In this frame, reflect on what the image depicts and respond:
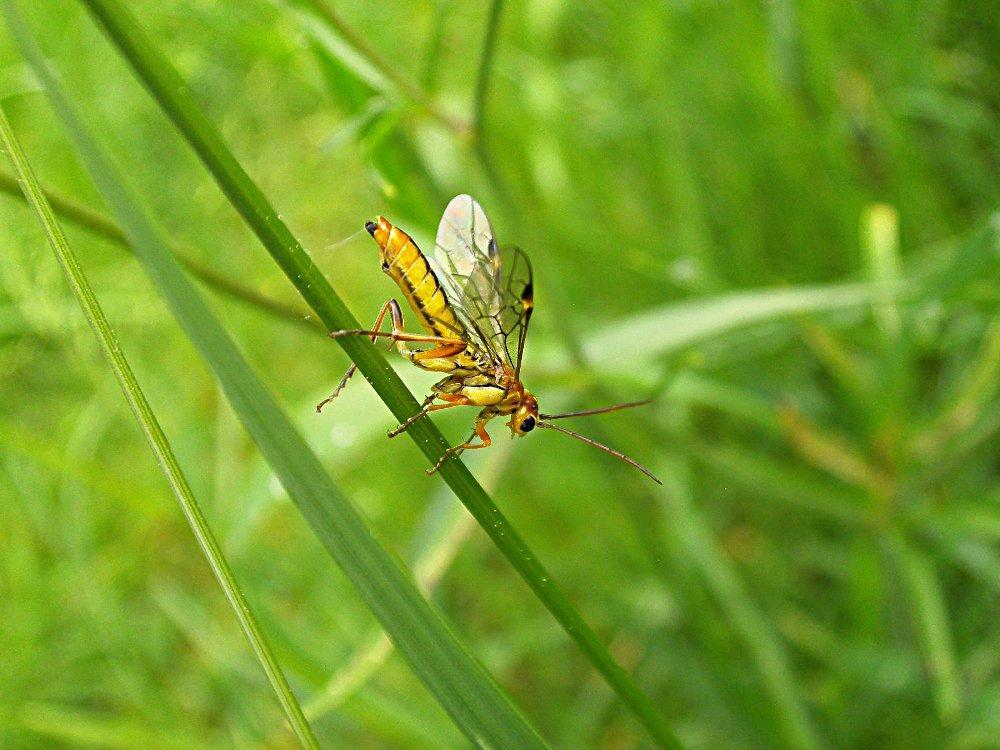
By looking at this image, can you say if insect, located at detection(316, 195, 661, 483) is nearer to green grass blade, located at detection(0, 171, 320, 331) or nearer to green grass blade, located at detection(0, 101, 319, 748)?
green grass blade, located at detection(0, 171, 320, 331)

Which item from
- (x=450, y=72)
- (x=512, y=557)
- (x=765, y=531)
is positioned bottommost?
(x=512, y=557)

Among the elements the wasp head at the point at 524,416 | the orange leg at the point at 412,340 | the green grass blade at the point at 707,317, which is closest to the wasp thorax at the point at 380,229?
the orange leg at the point at 412,340

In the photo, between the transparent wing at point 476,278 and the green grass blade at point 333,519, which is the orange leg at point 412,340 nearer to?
the transparent wing at point 476,278

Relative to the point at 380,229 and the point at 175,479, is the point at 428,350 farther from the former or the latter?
the point at 175,479

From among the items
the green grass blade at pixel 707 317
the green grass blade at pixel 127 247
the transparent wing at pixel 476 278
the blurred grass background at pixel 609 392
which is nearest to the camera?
the green grass blade at pixel 127 247

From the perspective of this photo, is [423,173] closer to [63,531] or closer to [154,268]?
[154,268]

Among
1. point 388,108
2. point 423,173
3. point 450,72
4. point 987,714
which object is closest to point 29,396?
point 450,72
